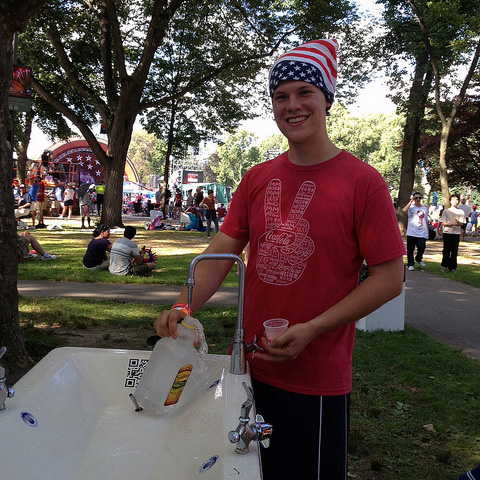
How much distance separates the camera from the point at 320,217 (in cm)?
185

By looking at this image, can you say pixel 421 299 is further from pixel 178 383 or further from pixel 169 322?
pixel 169 322

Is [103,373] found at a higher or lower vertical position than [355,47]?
lower

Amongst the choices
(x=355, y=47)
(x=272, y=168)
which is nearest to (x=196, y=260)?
(x=272, y=168)

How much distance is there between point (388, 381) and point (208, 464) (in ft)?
12.6

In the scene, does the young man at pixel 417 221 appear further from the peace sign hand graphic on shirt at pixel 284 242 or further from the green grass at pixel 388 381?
the peace sign hand graphic on shirt at pixel 284 242

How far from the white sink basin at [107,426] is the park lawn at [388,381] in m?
1.80

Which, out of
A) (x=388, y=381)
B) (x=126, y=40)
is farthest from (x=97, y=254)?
(x=126, y=40)

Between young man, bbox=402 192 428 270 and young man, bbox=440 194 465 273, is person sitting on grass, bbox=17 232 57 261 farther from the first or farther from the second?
young man, bbox=440 194 465 273

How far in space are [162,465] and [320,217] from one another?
4.42ft

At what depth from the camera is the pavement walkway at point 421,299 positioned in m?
7.25

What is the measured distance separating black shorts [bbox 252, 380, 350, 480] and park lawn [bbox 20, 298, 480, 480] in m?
1.95

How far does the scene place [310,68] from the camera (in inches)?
75.7

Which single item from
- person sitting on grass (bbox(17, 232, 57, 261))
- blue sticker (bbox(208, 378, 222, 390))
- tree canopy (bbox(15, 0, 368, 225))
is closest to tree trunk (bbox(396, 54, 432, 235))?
tree canopy (bbox(15, 0, 368, 225))

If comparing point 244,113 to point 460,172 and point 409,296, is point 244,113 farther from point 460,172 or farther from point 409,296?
point 409,296
